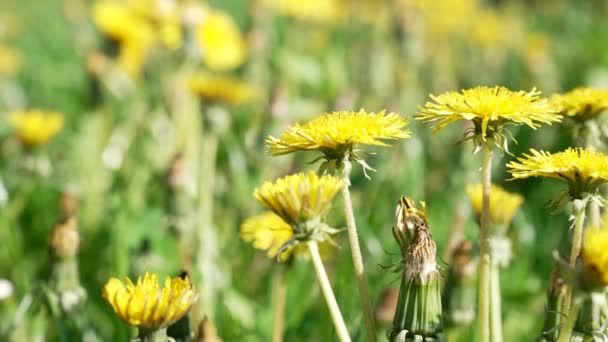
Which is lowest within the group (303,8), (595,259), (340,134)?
(595,259)

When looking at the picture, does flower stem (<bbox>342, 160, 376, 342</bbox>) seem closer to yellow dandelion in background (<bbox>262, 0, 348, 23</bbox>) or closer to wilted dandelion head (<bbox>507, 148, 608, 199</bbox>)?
wilted dandelion head (<bbox>507, 148, 608, 199</bbox>)

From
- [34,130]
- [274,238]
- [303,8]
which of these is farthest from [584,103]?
[303,8]

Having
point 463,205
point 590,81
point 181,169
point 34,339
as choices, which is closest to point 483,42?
point 590,81

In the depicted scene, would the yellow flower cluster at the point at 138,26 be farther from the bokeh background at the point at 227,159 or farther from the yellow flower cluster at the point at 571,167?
the yellow flower cluster at the point at 571,167

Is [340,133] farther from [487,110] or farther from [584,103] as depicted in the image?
[584,103]

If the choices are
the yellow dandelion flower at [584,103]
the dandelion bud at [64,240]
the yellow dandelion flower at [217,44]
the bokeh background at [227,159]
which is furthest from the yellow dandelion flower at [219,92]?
the yellow dandelion flower at [584,103]
